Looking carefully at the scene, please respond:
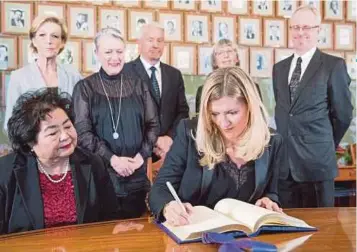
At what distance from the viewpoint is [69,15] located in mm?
2361

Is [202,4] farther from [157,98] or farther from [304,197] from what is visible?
[304,197]

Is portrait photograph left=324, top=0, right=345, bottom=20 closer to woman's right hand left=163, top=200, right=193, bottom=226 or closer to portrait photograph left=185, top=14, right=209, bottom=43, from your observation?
portrait photograph left=185, top=14, right=209, bottom=43

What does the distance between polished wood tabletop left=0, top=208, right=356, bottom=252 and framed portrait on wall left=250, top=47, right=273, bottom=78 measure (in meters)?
1.28

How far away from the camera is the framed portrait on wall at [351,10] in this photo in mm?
2846

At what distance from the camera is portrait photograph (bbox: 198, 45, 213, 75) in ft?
8.47

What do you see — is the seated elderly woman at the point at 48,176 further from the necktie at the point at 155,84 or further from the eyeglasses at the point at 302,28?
the eyeglasses at the point at 302,28

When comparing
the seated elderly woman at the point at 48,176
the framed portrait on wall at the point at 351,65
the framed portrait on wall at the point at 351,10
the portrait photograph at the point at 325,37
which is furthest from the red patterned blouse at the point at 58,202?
the framed portrait on wall at the point at 351,10

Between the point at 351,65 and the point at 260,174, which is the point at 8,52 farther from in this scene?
the point at 351,65

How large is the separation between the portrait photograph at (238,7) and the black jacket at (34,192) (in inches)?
48.1

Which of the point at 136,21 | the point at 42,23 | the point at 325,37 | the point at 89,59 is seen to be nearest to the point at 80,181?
the point at 89,59

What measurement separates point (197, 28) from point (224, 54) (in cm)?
20

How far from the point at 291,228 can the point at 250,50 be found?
4.86ft

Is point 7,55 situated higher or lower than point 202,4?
lower

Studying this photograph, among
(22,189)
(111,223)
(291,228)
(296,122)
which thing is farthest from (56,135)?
(296,122)
